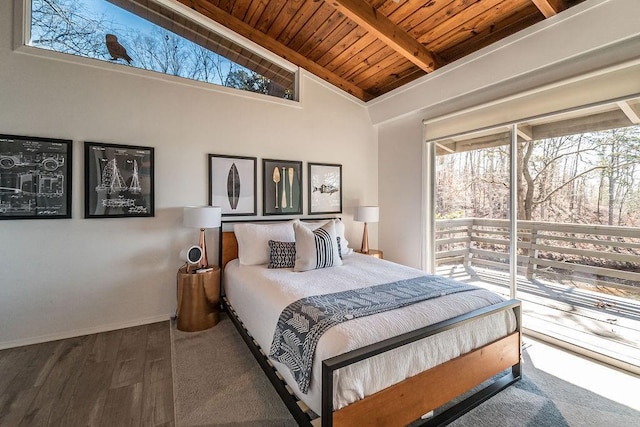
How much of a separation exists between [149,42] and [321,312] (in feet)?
11.5

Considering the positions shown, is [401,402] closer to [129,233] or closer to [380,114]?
[129,233]

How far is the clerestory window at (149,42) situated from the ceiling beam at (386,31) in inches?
55.9

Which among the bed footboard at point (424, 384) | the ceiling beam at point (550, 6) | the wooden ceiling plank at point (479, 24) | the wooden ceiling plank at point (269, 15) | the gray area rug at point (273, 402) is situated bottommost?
the gray area rug at point (273, 402)

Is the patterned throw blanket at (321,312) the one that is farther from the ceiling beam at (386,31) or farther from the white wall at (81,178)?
the ceiling beam at (386,31)

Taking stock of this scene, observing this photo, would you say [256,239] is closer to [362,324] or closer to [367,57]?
[362,324]

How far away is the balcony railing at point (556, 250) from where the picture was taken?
7.61 feet

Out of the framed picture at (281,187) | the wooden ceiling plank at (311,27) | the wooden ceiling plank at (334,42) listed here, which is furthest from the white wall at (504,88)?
the framed picture at (281,187)

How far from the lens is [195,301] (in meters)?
2.82

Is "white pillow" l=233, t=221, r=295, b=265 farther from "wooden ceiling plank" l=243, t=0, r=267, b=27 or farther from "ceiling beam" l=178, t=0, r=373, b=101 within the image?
"wooden ceiling plank" l=243, t=0, r=267, b=27

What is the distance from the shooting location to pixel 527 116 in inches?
109

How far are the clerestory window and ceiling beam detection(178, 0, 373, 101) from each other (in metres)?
0.16

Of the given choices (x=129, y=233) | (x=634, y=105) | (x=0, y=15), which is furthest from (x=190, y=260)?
(x=634, y=105)

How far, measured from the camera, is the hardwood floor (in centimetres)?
169

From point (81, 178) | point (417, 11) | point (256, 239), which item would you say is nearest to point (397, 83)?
point (417, 11)
